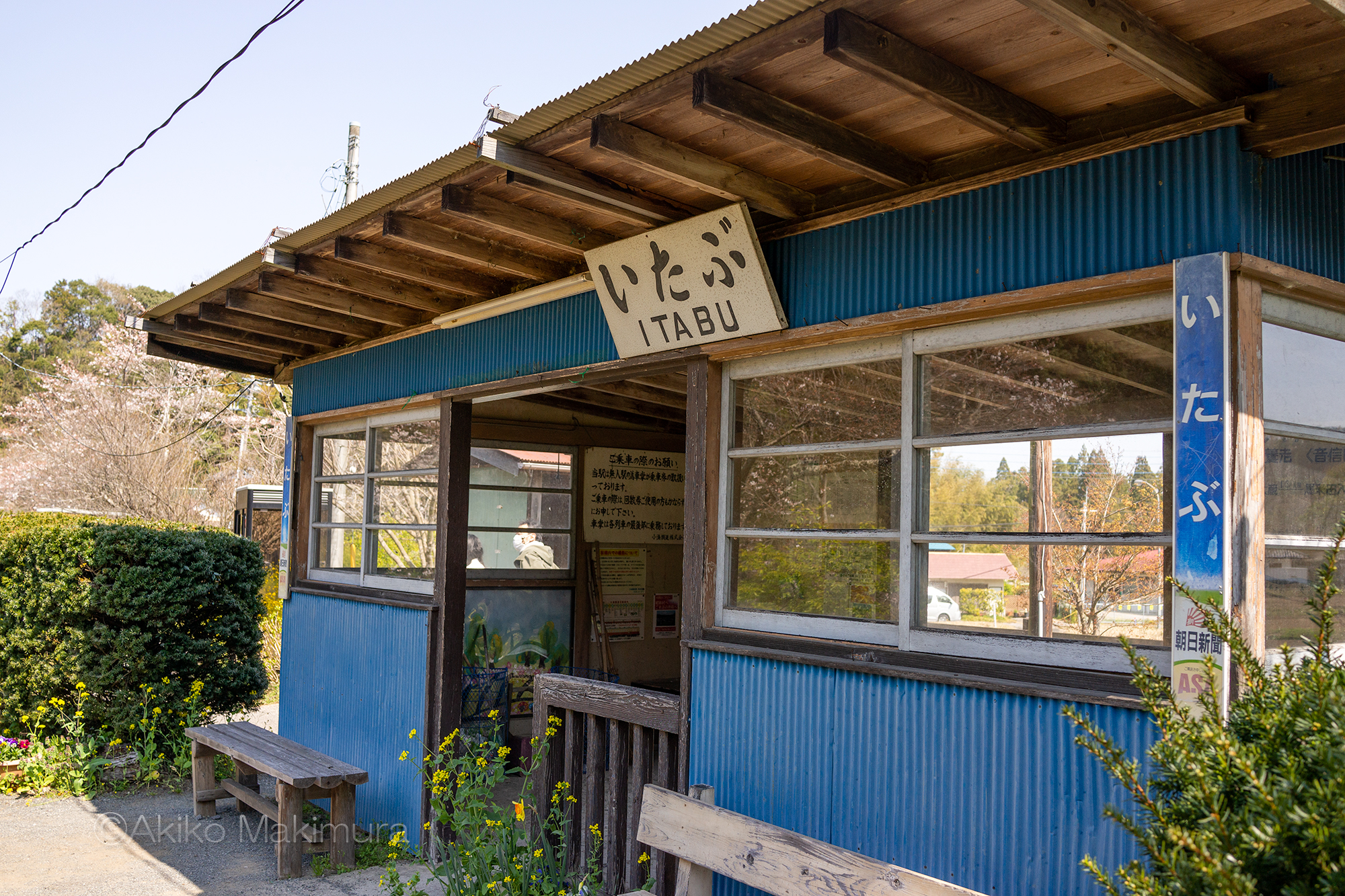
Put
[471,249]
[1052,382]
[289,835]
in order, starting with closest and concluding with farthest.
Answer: [1052,382], [471,249], [289,835]

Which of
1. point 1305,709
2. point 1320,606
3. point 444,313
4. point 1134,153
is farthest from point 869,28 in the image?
point 444,313

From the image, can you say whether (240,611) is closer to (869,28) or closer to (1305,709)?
(869,28)

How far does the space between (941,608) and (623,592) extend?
465 centimetres

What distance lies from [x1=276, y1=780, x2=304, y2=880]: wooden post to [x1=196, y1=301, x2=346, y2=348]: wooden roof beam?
291 cm

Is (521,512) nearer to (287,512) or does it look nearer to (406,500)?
(406,500)

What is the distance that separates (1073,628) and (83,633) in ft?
23.4

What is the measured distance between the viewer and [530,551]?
7.51 metres

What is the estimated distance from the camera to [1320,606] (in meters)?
1.93

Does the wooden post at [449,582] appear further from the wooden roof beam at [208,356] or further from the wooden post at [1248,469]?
the wooden post at [1248,469]

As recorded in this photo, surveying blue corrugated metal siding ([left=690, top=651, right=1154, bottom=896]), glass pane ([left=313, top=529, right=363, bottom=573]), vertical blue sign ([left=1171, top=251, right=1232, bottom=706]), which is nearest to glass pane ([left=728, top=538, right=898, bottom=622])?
blue corrugated metal siding ([left=690, top=651, right=1154, bottom=896])

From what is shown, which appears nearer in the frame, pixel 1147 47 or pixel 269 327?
pixel 1147 47

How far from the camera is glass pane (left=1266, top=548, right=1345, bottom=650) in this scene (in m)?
2.84

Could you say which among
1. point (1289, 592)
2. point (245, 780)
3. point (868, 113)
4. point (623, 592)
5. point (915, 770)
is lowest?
point (245, 780)

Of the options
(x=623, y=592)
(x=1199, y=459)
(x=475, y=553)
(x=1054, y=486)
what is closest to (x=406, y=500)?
(x=475, y=553)
